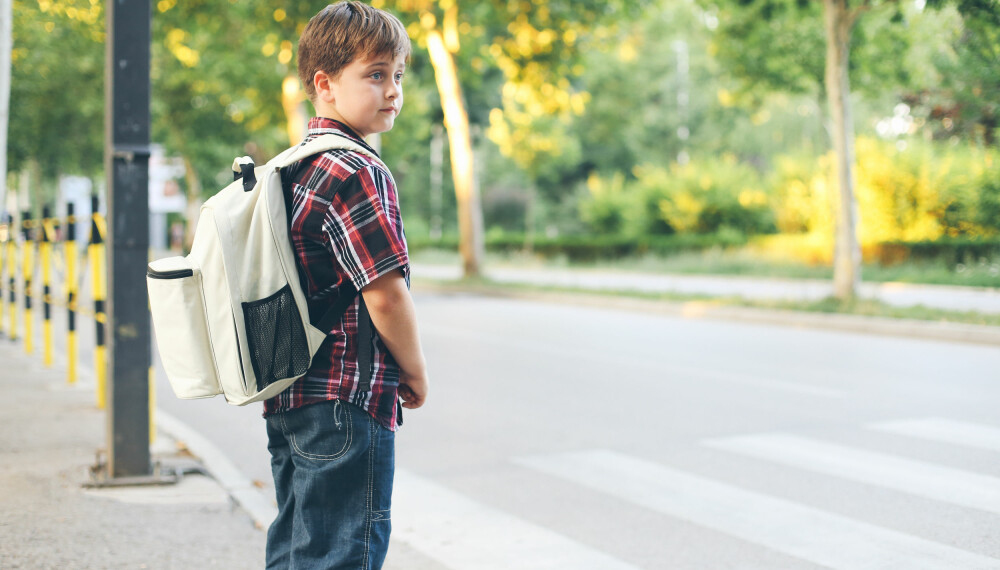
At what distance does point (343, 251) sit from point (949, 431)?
226 inches

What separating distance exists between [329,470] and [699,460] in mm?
4161

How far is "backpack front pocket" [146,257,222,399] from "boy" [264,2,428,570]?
0.56 ft

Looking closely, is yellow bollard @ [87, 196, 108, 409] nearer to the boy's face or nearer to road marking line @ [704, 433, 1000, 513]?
road marking line @ [704, 433, 1000, 513]

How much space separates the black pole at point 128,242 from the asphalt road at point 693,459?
100cm

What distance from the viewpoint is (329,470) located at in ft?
7.64

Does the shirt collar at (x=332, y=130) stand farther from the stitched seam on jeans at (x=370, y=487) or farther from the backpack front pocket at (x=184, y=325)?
the stitched seam on jeans at (x=370, y=487)

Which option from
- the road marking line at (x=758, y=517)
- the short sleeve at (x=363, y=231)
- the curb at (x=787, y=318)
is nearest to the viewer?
the short sleeve at (x=363, y=231)

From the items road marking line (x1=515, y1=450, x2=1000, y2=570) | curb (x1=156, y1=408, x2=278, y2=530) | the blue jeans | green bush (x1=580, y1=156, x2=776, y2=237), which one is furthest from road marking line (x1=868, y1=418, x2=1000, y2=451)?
green bush (x1=580, y1=156, x2=776, y2=237)

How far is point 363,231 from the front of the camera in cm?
223

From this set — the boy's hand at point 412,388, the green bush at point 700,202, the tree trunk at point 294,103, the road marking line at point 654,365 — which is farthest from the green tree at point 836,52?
the tree trunk at point 294,103

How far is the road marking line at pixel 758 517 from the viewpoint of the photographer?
4293 mm

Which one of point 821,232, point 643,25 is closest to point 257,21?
point 821,232

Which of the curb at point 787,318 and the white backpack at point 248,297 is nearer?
the white backpack at point 248,297

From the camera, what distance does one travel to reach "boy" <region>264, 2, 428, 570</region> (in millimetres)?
2262
